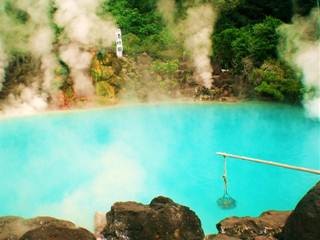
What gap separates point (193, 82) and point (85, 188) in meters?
8.32

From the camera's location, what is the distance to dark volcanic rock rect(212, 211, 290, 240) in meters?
6.08

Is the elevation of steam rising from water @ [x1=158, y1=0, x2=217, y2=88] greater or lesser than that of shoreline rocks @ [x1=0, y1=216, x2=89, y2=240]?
greater

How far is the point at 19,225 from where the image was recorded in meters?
6.57

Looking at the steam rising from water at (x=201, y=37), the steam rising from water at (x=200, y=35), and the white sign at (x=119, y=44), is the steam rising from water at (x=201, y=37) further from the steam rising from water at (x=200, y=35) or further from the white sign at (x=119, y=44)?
the white sign at (x=119, y=44)

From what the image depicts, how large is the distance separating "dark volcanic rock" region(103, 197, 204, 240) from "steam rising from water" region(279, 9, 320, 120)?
24.1 ft

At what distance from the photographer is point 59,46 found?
17156 mm

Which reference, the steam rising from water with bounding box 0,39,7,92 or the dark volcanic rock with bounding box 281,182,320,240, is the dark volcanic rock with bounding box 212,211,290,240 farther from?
the steam rising from water with bounding box 0,39,7,92

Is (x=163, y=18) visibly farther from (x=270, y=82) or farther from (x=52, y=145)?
(x=52, y=145)

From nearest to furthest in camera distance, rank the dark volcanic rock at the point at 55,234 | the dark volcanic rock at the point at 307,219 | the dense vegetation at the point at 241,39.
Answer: the dark volcanic rock at the point at 307,219, the dark volcanic rock at the point at 55,234, the dense vegetation at the point at 241,39

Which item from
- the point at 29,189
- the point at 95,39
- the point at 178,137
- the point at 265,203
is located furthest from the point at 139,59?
the point at 265,203

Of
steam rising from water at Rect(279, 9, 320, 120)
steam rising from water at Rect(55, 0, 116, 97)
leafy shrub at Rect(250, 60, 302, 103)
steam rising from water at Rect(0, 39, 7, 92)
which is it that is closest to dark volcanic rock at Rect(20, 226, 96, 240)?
steam rising from water at Rect(279, 9, 320, 120)

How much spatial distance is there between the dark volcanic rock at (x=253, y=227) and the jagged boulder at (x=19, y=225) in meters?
2.01

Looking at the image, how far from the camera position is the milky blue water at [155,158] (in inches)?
333

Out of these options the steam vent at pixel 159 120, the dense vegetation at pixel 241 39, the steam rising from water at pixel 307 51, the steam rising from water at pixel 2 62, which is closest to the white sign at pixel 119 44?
the steam vent at pixel 159 120
